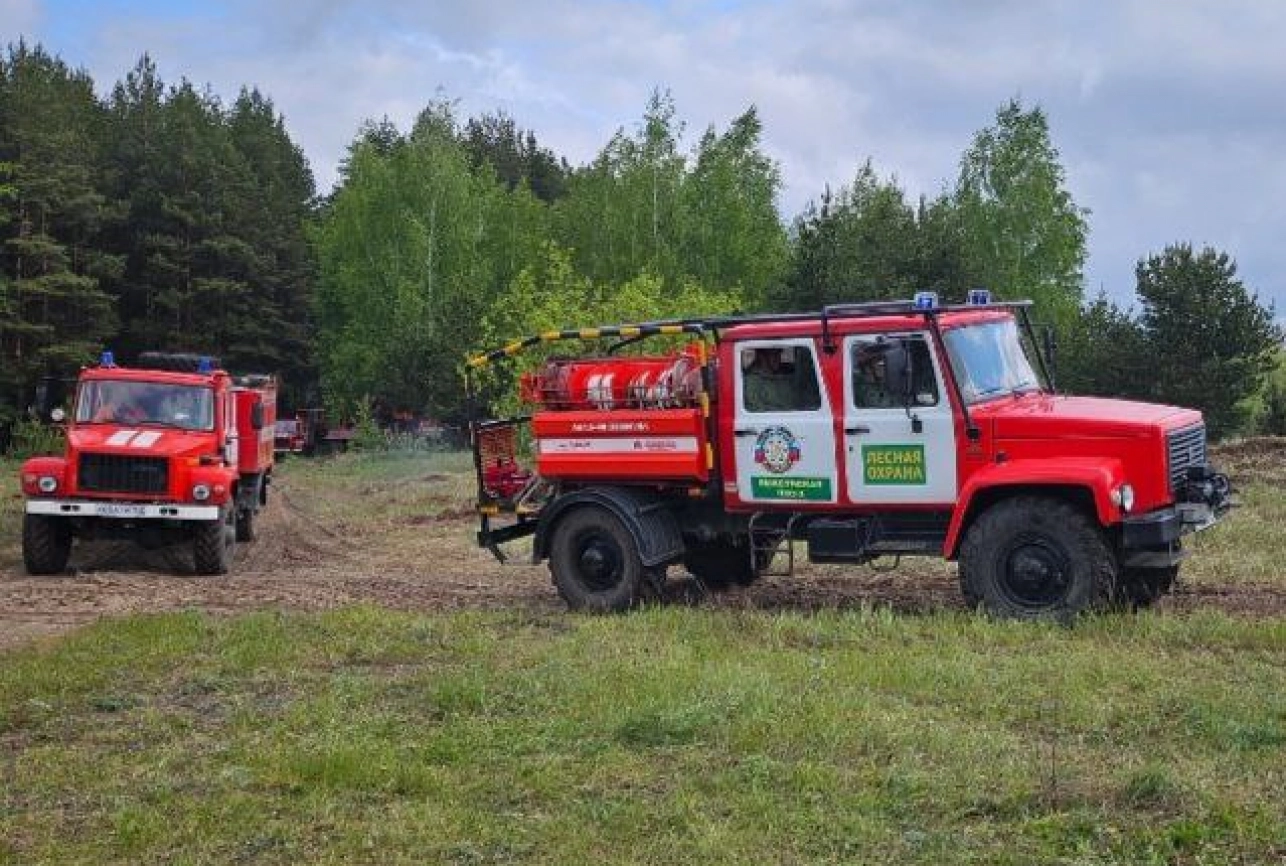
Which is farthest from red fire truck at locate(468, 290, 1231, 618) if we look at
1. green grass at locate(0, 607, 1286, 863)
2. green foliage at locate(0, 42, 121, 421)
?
green foliage at locate(0, 42, 121, 421)

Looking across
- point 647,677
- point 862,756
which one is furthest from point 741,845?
point 647,677

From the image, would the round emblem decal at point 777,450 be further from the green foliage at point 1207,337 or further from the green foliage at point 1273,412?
the green foliage at point 1273,412

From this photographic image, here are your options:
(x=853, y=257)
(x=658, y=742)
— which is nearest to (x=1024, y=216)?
(x=853, y=257)

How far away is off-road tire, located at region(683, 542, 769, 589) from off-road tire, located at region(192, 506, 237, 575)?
5686 millimetres

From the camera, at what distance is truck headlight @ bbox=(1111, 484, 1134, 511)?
31.5ft

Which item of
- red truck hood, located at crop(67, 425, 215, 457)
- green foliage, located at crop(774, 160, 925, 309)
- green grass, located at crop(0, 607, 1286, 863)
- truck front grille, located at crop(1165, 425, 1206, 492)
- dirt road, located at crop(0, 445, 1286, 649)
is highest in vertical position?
green foliage, located at crop(774, 160, 925, 309)

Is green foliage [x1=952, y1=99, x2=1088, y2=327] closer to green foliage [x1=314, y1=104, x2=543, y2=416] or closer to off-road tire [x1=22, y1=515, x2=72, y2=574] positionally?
green foliage [x1=314, y1=104, x2=543, y2=416]

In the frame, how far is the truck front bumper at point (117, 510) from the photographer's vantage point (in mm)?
14969

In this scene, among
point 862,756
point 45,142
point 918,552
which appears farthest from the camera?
point 45,142

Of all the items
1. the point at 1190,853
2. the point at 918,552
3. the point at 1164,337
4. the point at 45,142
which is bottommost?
the point at 1190,853

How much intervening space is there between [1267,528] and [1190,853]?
11.0 m

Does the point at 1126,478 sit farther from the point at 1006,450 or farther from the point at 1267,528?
the point at 1267,528

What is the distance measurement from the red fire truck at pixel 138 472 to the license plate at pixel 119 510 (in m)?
0.01

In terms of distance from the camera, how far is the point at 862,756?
21.0 ft
